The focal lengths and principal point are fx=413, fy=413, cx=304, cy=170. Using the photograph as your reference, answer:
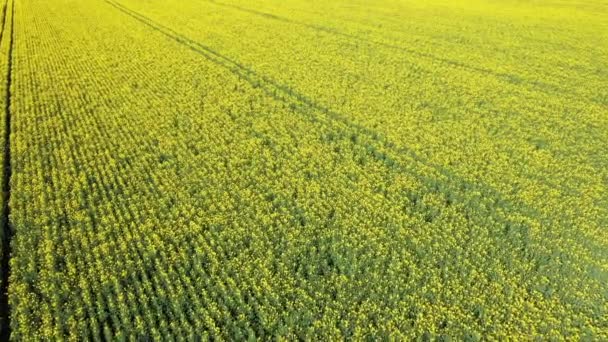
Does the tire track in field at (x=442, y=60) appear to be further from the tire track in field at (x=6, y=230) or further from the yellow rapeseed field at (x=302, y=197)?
the tire track in field at (x=6, y=230)

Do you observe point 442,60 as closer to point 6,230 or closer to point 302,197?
point 302,197

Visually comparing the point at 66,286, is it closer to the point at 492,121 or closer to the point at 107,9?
the point at 492,121

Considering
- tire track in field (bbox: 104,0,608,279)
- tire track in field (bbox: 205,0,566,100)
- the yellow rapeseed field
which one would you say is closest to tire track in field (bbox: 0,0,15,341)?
the yellow rapeseed field

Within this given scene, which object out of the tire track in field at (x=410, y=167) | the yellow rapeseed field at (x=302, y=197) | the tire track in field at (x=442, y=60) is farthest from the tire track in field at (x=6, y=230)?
the tire track in field at (x=442, y=60)

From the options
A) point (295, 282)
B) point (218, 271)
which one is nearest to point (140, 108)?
point (218, 271)

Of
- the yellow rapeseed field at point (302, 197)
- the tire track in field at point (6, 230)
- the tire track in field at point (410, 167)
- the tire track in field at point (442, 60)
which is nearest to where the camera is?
the tire track in field at point (6, 230)

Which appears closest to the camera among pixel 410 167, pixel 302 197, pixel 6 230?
pixel 6 230

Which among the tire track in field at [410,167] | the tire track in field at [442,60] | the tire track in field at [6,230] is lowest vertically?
the tire track in field at [6,230]

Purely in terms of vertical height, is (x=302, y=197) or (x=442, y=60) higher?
(x=442, y=60)

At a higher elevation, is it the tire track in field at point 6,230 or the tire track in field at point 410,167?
the tire track in field at point 410,167

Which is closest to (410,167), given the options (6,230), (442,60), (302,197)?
(302,197)
